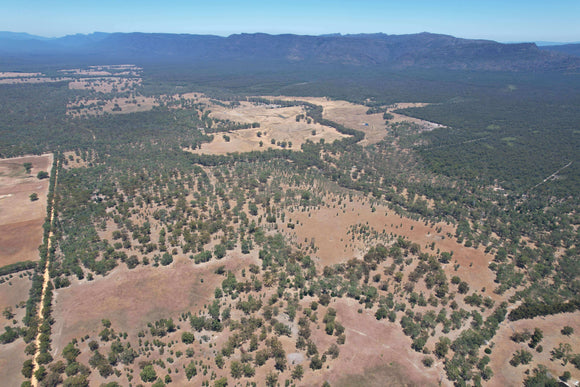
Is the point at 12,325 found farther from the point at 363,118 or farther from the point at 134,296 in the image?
the point at 363,118

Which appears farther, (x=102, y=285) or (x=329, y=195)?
Answer: (x=329, y=195)

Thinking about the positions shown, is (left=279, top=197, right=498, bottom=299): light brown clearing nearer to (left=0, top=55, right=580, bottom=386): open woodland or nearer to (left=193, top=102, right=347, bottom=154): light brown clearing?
(left=0, top=55, right=580, bottom=386): open woodland

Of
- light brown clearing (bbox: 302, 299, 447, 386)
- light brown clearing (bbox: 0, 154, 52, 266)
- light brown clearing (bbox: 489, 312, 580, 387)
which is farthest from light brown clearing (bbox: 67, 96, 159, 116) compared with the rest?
light brown clearing (bbox: 489, 312, 580, 387)

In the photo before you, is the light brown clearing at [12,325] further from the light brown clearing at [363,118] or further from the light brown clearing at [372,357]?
the light brown clearing at [363,118]

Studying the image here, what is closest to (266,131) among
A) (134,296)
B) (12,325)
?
(134,296)

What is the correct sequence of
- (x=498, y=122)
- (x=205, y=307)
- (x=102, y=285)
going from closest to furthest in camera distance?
(x=205, y=307) → (x=102, y=285) → (x=498, y=122)

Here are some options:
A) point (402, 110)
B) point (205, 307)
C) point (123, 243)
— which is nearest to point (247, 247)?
point (205, 307)

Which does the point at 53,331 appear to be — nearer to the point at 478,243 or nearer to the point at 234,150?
the point at 478,243
